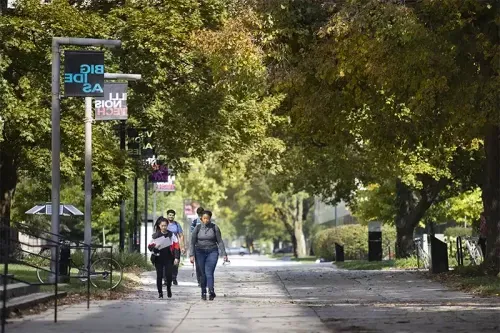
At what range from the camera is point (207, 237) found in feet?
75.9

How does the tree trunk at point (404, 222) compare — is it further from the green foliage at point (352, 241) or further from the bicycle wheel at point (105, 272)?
the bicycle wheel at point (105, 272)

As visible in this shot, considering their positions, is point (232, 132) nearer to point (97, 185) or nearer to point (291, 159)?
point (97, 185)

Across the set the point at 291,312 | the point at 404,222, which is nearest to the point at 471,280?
the point at 291,312

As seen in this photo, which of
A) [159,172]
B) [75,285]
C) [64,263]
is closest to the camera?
[64,263]

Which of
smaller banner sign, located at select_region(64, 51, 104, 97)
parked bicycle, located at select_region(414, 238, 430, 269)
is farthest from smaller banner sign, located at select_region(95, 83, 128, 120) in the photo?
parked bicycle, located at select_region(414, 238, 430, 269)

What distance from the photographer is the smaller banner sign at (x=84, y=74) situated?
2314 cm

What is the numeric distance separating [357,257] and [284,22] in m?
40.7

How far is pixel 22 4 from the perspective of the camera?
3111 cm

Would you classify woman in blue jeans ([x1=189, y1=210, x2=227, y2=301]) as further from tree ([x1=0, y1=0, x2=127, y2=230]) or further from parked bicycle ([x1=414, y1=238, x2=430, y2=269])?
parked bicycle ([x1=414, y1=238, x2=430, y2=269])

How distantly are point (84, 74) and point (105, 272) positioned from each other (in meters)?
4.47

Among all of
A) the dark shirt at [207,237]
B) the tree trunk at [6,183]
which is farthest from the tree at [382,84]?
the tree trunk at [6,183]

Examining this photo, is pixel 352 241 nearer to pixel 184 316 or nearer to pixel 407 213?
pixel 407 213

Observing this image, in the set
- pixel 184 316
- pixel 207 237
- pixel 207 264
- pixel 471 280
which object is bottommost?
pixel 184 316

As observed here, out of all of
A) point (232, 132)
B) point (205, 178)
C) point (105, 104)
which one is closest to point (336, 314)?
point (105, 104)
